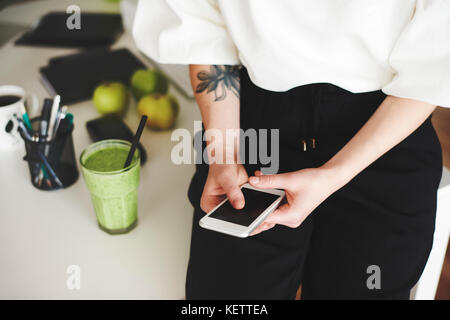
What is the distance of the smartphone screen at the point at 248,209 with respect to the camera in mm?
649

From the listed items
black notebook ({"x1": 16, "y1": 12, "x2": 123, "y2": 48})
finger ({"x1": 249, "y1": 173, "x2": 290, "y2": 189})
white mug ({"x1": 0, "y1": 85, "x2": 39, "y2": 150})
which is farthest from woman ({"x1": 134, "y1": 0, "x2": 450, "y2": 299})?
black notebook ({"x1": 16, "y1": 12, "x2": 123, "y2": 48})

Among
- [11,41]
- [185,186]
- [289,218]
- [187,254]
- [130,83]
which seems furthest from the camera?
[11,41]

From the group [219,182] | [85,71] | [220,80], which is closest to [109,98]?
[85,71]

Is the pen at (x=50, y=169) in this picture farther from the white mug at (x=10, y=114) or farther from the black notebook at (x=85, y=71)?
the black notebook at (x=85, y=71)

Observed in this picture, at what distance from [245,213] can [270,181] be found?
0.07 m

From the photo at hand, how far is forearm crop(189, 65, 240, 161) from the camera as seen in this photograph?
0.81m

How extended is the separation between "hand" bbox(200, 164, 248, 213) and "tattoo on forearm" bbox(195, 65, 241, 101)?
0.51 feet

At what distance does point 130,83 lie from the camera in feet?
3.88

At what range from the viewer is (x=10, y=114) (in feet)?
2.99

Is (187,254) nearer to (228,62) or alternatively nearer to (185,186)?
(185,186)

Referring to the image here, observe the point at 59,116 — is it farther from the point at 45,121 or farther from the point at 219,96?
the point at 219,96

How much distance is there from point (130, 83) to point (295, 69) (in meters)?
0.62

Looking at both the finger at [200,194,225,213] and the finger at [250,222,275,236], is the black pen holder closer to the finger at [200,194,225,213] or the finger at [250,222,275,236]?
the finger at [200,194,225,213]
